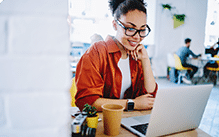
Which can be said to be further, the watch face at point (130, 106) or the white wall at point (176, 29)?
the white wall at point (176, 29)

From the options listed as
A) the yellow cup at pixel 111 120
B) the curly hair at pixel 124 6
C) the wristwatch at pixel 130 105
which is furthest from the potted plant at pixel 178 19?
the yellow cup at pixel 111 120

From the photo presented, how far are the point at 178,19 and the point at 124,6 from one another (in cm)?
601

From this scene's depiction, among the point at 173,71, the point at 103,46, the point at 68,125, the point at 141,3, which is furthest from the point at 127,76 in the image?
the point at 173,71

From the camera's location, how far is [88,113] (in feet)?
2.41

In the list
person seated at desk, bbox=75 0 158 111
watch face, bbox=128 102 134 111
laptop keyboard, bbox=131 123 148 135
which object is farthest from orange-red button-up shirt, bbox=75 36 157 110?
laptop keyboard, bbox=131 123 148 135

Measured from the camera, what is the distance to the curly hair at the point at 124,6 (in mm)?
1281

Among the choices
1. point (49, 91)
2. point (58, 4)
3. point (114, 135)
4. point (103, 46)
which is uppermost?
point (58, 4)

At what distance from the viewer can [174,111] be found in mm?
741

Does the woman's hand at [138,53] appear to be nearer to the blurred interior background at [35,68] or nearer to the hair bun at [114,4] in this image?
the hair bun at [114,4]

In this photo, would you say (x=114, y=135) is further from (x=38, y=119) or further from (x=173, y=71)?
(x=173, y=71)

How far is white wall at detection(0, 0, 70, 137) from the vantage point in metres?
0.51

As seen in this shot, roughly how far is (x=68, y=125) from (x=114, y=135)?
26 cm

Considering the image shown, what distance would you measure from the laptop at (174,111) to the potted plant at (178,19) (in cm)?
639

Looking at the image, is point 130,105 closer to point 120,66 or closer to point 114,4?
point 120,66
